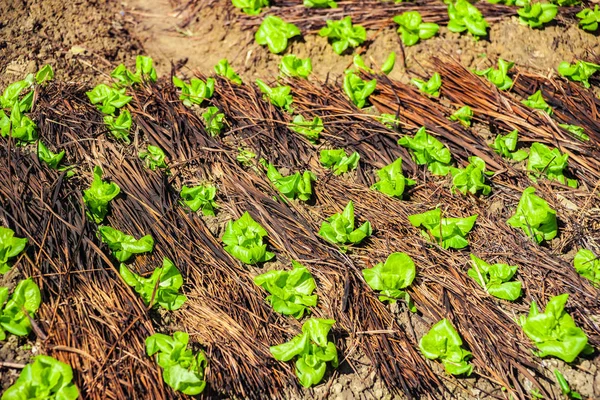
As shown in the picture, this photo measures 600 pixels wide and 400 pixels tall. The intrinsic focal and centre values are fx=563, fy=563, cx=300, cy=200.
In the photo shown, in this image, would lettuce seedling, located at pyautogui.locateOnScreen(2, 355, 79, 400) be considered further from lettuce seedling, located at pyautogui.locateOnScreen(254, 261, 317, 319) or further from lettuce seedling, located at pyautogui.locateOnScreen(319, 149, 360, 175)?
lettuce seedling, located at pyautogui.locateOnScreen(319, 149, 360, 175)

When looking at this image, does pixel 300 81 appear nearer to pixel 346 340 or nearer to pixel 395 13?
pixel 395 13

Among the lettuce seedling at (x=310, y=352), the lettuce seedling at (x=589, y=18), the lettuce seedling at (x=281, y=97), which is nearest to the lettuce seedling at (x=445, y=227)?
the lettuce seedling at (x=310, y=352)

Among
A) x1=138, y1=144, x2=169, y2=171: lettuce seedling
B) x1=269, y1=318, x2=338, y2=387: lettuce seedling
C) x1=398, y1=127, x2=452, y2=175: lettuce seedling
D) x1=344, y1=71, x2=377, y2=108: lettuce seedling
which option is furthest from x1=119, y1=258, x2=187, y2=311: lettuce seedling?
x1=344, y1=71, x2=377, y2=108: lettuce seedling

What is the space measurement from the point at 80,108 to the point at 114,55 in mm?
587

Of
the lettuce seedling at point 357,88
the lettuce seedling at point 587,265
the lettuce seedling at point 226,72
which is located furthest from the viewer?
the lettuce seedling at point 226,72

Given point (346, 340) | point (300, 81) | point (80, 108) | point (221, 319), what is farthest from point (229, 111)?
point (346, 340)

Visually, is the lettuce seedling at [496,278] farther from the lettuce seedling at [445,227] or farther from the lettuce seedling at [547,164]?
the lettuce seedling at [547,164]

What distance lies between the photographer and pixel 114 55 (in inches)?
131

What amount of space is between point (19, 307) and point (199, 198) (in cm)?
86

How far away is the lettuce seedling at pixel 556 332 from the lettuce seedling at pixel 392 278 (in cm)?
46

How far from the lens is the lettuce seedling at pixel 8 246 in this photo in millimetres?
2166

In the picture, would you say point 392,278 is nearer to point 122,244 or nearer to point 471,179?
point 471,179

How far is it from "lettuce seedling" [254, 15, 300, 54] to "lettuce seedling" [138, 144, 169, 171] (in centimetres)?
109

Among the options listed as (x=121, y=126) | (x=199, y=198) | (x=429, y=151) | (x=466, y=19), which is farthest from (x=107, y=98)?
(x=466, y=19)
